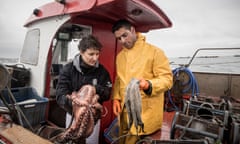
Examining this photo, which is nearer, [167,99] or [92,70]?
[92,70]

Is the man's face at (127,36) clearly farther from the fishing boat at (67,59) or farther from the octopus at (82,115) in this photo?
the octopus at (82,115)

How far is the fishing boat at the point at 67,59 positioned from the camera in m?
1.84

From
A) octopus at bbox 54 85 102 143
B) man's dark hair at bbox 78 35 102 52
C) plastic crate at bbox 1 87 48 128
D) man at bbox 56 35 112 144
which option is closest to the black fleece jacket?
man at bbox 56 35 112 144

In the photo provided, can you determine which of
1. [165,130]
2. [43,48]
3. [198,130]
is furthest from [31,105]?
[198,130]

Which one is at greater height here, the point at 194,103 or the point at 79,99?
the point at 79,99

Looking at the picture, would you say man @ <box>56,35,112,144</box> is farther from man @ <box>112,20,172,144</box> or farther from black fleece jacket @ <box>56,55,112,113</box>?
man @ <box>112,20,172,144</box>

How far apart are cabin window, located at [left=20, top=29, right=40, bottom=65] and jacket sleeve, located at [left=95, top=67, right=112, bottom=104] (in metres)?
1.92

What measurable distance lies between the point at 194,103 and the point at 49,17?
2731mm

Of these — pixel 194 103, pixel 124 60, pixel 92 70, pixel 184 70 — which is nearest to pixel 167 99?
pixel 184 70

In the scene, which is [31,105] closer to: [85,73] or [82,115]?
[85,73]

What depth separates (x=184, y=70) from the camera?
4906mm

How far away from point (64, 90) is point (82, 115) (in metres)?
0.46

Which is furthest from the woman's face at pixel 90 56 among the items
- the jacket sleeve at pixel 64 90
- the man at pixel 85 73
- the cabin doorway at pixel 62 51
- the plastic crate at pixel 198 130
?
the cabin doorway at pixel 62 51

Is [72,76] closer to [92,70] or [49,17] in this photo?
[92,70]
